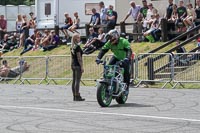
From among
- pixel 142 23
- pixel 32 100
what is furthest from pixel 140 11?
pixel 32 100

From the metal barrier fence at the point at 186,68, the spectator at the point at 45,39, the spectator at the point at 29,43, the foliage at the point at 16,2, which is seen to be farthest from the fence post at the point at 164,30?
the foliage at the point at 16,2

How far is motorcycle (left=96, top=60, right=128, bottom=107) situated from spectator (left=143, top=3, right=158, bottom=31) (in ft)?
44.7

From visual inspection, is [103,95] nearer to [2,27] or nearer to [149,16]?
[149,16]

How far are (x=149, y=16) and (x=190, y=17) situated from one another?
2.69 metres

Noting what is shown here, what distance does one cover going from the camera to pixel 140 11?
3200 centimetres

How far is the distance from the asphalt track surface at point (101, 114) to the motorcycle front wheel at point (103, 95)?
0.20 m

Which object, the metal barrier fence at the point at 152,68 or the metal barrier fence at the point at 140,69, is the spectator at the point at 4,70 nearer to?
the metal barrier fence at the point at 140,69

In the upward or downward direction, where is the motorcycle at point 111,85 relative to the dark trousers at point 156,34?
downward

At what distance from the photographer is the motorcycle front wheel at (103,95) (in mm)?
16344

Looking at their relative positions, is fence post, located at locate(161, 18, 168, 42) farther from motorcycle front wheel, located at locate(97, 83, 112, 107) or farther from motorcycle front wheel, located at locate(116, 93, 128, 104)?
motorcycle front wheel, located at locate(97, 83, 112, 107)

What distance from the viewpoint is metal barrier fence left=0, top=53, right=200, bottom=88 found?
23891mm

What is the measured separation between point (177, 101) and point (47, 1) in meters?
22.4

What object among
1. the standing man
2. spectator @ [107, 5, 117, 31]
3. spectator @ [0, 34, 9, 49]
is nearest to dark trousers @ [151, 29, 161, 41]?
the standing man

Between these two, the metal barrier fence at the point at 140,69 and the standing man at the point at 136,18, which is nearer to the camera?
the metal barrier fence at the point at 140,69
